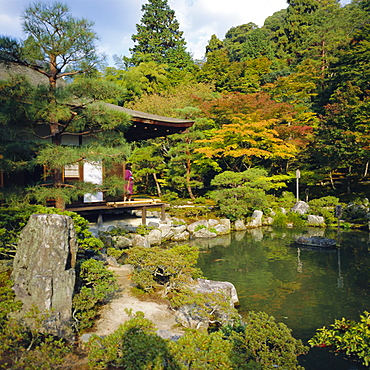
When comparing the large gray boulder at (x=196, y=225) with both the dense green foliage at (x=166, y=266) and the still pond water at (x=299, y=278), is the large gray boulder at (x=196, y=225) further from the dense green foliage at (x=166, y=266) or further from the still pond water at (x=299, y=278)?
the dense green foliage at (x=166, y=266)

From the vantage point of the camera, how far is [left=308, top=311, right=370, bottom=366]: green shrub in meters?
3.76

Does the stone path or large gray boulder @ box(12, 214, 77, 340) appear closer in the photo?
large gray boulder @ box(12, 214, 77, 340)

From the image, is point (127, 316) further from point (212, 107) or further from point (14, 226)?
point (212, 107)

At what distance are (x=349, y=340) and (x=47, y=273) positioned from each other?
3.96m

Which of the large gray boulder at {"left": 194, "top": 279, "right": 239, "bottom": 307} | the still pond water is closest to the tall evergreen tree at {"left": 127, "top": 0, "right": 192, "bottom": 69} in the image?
the still pond water

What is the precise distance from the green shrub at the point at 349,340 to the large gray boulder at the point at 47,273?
3.39 meters

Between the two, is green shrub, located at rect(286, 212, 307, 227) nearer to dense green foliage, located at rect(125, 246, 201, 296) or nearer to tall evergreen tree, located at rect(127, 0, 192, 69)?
dense green foliage, located at rect(125, 246, 201, 296)

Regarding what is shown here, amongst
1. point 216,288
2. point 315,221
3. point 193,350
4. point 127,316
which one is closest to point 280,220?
point 315,221

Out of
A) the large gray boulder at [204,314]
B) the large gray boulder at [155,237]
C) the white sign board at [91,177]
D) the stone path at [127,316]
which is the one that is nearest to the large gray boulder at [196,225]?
the large gray boulder at [155,237]

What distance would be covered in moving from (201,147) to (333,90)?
1260cm

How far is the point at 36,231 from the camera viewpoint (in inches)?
139

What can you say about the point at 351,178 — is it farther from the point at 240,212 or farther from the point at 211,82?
the point at 211,82

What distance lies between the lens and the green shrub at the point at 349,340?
12.3ft

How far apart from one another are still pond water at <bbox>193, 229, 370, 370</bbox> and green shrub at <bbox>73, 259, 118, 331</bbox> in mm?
2635
